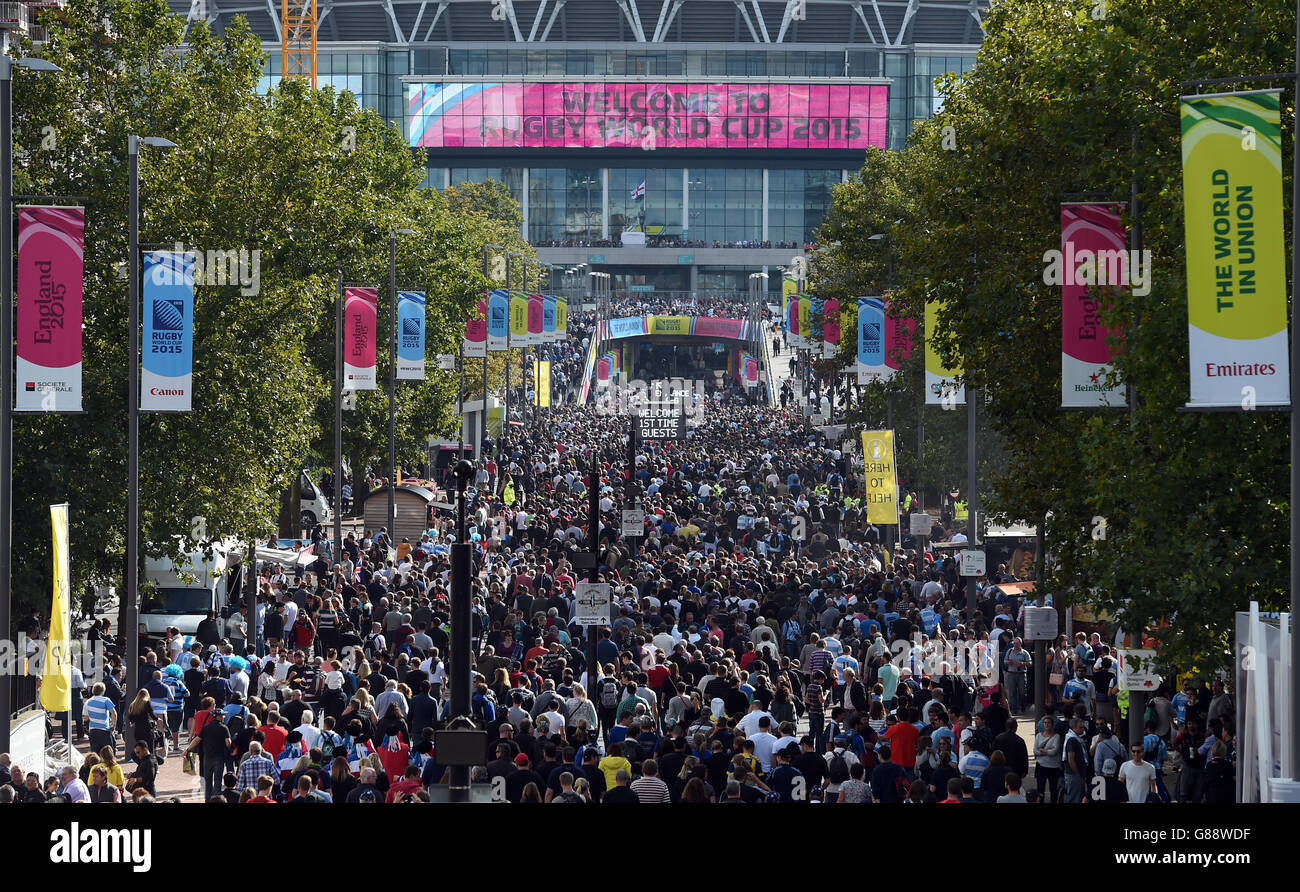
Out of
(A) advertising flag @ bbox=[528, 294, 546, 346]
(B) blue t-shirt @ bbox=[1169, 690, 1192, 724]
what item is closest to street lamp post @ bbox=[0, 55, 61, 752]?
(B) blue t-shirt @ bbox=[1169, 690, 1192, 724]

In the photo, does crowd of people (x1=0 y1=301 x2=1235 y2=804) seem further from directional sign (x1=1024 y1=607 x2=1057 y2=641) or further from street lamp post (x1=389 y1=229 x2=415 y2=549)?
street lamp post (x1=389 y1=229 x2=415 y2=549)

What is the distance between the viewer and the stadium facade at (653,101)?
132500 millimetres

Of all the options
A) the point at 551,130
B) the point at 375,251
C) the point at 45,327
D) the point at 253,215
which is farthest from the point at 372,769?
the point at 551,130

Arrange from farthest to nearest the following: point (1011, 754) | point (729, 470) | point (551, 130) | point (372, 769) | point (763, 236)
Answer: point (763, 236), point (551, 130), point (729, 470), point (1011, 754), point (372, 769)

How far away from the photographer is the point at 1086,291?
63.2ft

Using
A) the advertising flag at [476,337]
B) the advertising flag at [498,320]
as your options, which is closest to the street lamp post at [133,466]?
the advertising flag at [476,337]

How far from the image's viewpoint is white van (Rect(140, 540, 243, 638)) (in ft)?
95.5

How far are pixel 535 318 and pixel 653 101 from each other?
239 feet

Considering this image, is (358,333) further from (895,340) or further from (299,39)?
(299,39)

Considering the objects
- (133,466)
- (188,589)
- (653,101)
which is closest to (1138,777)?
(133,466)

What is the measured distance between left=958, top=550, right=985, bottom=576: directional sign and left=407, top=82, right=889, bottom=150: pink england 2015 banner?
10553cm

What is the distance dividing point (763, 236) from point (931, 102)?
54.1ft

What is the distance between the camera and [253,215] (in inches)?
1112

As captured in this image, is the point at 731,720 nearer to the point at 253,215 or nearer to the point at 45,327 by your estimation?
the point at 45,327
